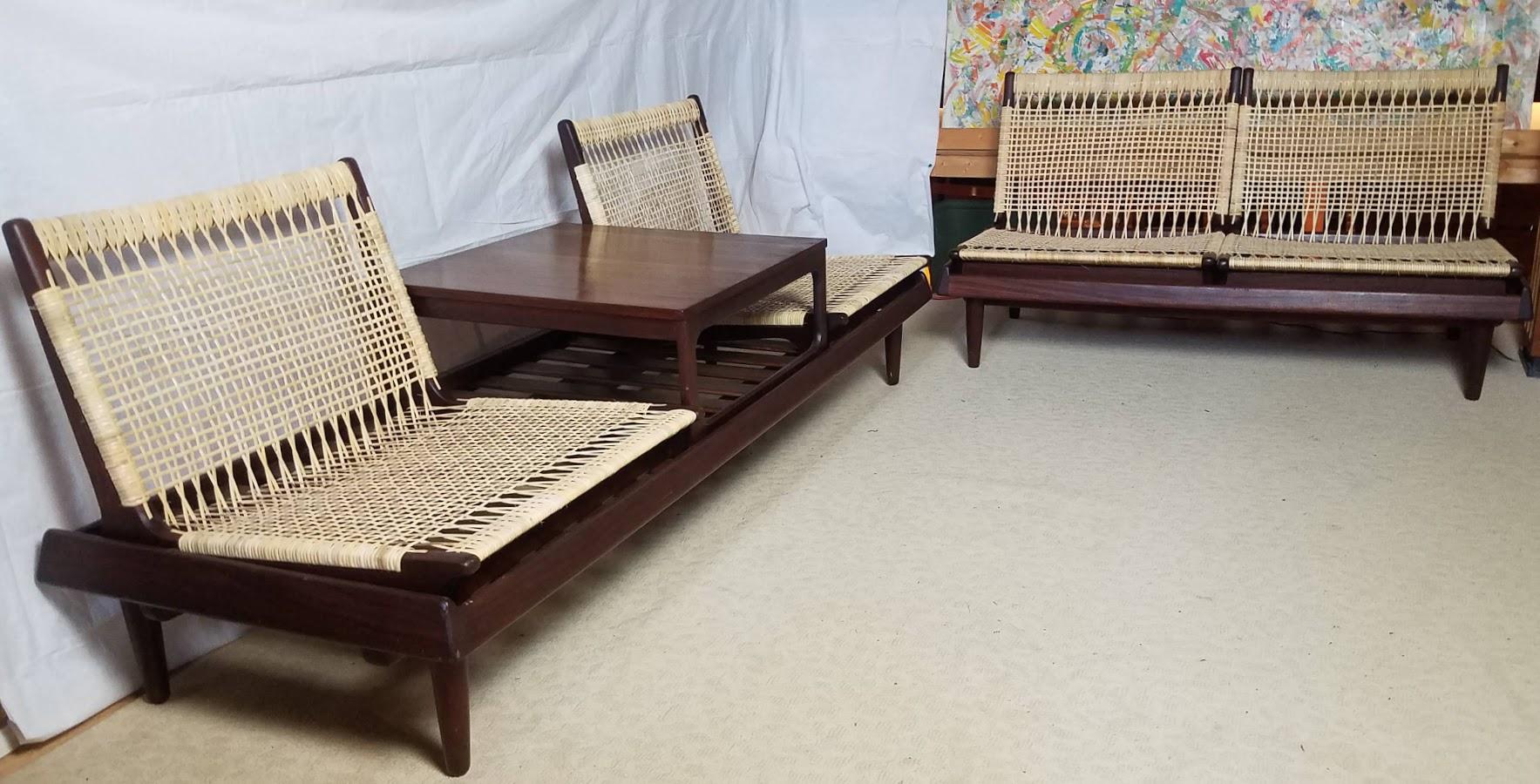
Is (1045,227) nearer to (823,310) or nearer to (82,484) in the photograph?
(823,310)

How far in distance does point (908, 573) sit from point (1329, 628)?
2.36ft

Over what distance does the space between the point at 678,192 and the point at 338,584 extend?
6.31ft

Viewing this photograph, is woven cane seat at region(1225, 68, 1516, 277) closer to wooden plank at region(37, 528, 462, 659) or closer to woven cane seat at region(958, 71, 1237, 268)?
woven cane seat at region(958, 71, 1237, 268)

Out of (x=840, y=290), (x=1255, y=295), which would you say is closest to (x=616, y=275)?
(x=840, y=290)

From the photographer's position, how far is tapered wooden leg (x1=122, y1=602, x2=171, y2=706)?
1902mm

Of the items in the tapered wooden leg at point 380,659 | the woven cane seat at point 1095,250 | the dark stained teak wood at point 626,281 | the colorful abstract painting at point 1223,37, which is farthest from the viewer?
the colorful abstract painting at point 1223,37

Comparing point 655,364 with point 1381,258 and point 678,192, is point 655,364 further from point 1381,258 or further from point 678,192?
point 1381,258

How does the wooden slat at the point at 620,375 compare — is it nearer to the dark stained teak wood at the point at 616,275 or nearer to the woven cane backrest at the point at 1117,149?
the dark stained teak wood at the point at 616,275

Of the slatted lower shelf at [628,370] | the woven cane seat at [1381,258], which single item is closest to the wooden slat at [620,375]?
the slatted lower shelf at [628,370]

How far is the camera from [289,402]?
214 cm

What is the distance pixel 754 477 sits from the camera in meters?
2.82

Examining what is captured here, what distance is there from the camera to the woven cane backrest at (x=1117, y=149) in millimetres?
3693

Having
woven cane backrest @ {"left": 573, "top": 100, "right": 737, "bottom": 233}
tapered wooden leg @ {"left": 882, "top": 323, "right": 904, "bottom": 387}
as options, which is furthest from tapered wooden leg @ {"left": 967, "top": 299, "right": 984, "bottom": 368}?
woven cane backrest @ {"left": 573, "top": 100, "right": 737, "bottom": 233}

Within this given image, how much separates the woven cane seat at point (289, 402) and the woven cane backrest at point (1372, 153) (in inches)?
88.4
